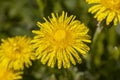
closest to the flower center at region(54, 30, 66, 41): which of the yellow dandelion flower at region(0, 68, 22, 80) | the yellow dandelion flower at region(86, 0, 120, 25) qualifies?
the yellow dandelion flower at region(86, 0, 120, 25)

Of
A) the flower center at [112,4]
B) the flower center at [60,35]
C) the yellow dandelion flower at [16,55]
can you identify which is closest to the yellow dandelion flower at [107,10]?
the flower center at [112,4]

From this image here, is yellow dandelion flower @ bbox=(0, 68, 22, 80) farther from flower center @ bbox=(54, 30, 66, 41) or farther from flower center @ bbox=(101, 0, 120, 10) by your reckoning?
flower center @ bbox=(101, 0, 120, 10)

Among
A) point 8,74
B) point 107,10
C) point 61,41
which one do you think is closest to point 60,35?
point 61,41

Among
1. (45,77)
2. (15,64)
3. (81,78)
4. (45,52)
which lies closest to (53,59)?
(45,52)

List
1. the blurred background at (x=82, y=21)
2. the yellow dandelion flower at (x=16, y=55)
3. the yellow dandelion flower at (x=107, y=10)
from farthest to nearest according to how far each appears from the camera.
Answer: the blurred background at (x=82, y=21) < the yellow dandelion flower at (x=16, y=55) < the yellow dandelion flower at (x=107, y=10)

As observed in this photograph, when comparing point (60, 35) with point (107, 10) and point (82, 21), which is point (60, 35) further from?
point (82, 21)

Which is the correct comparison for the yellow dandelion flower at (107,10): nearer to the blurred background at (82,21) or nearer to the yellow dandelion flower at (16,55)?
the blurred background at (82,21)
